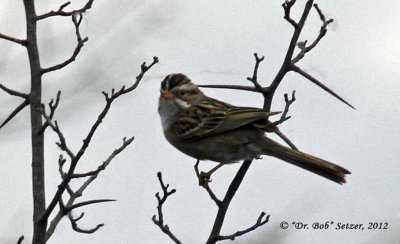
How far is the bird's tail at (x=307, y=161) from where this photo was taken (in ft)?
19.5

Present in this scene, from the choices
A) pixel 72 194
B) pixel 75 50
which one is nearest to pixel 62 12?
pixel 75 50

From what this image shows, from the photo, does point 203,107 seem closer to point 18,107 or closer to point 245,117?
point 245,117

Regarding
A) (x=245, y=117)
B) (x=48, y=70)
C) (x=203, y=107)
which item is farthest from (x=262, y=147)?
(x=48, y=70)

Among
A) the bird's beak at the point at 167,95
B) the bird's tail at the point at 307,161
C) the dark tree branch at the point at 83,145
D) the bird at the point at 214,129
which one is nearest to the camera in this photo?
the dark tree branch at the point at 83,145

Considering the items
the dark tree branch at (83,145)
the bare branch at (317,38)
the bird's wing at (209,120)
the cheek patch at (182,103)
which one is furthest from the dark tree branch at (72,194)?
the cheek patch at (182,103)

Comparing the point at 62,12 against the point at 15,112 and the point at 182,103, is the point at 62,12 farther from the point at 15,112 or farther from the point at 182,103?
the point at 182,103

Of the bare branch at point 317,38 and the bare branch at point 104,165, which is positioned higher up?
the bare branch at point 317,38

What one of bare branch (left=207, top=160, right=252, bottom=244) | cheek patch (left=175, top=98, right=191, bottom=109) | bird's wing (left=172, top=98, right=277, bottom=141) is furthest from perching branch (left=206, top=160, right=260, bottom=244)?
cheek patch (left=175, top=98, right=191, bottom=109)

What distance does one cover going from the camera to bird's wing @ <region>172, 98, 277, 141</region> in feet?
23.1

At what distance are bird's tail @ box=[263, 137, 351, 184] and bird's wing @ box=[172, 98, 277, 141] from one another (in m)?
0.37

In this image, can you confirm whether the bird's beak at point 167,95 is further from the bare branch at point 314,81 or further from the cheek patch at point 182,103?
the bare branch at point 314,81

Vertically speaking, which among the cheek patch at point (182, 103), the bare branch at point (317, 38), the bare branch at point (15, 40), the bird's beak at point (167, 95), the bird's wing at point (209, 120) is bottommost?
the bare branch at point (15, 40)

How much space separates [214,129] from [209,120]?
180 mm

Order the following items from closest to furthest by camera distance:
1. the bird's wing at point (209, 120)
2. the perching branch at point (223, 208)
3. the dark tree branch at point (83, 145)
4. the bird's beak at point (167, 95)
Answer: the dark tree branch at point (83, 145) < the perching branch at point (223, 208) < the bird's wing at point (209, 120) < the bird's beak at point (167, 95)
